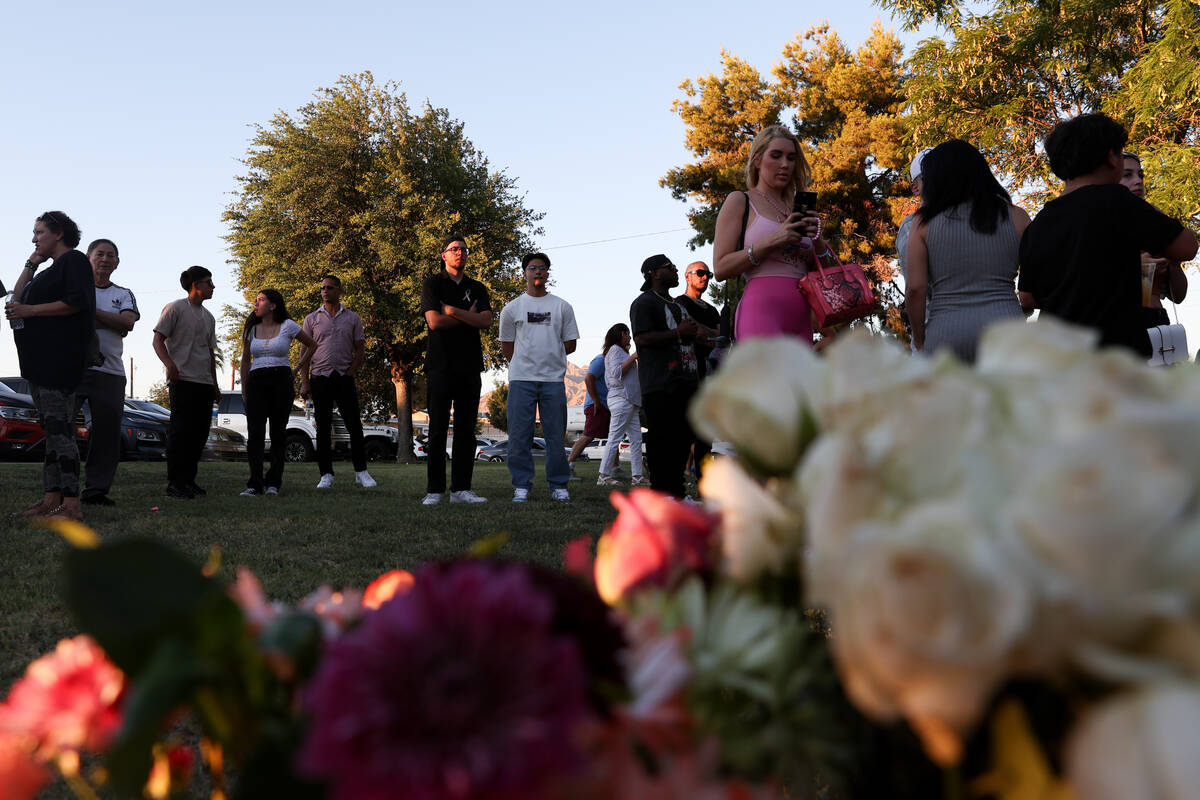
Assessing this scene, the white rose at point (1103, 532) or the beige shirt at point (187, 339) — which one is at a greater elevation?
the beige shirt at point (187, 339)

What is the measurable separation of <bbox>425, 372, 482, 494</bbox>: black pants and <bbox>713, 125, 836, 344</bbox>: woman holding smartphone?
342cm

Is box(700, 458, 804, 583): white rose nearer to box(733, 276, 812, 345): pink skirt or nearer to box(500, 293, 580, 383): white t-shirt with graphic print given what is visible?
box(733, 276, 812, 345): pink skirt

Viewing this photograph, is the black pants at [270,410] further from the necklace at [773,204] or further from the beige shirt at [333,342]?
the necklace at [773,204]

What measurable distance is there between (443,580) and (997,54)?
732 inches

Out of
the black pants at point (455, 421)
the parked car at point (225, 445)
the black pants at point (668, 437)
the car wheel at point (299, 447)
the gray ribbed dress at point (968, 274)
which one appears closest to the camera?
the gray ribbed dress at point (968, 274)

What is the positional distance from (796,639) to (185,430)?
24.6ft

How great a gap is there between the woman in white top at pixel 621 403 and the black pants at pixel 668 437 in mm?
3596

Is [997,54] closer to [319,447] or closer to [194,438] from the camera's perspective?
[319,447]

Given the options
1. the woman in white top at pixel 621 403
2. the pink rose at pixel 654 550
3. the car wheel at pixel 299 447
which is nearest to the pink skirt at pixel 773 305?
the pink rose at pixel 654 550

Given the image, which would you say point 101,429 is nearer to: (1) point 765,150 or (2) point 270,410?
(2) point 270,410

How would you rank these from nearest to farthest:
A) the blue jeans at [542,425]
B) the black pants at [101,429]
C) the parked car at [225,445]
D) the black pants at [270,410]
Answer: the black pants at [101,429] < the blue jeans at [542,425] < the black pants at [270,410] < the parked car at [225,445]

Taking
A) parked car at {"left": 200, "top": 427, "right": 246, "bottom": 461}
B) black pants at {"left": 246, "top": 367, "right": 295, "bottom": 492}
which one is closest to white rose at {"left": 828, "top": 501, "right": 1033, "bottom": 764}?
black pants at {"left": 246, "top": 367, "right": 295, "bottom": 492}

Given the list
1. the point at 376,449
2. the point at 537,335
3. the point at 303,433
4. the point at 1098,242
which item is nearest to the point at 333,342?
the point at 537,335

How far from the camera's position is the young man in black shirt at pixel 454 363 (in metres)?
6.88
